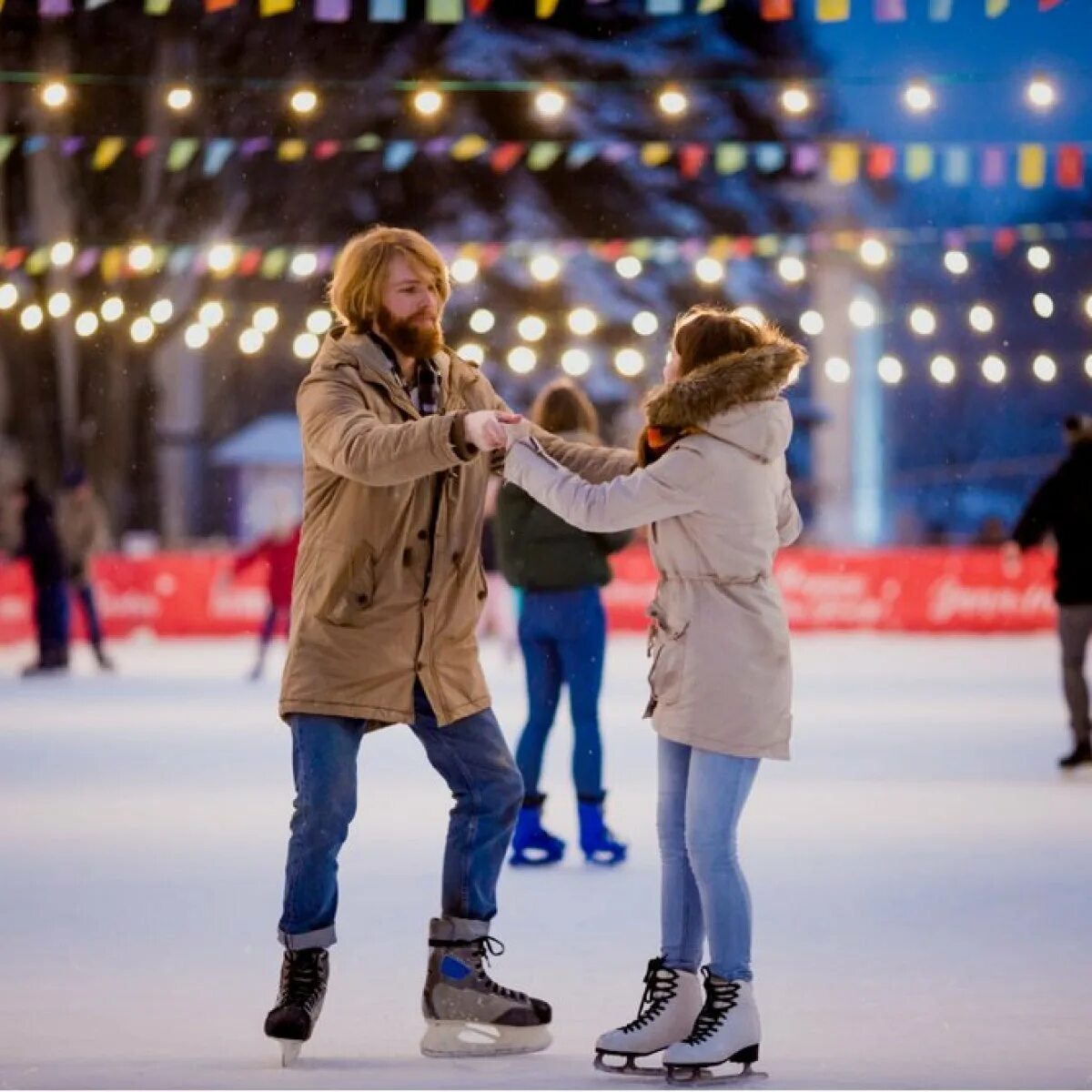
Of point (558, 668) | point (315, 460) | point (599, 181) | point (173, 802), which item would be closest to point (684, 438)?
point (315, 460)

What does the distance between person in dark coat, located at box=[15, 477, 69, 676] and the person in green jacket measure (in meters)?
9.30

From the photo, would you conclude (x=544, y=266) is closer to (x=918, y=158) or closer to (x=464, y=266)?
(x=464, y=266)

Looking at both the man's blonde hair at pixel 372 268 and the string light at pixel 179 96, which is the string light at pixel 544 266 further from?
the man's blonde hair at pixel 372 268

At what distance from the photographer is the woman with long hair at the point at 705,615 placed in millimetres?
4562

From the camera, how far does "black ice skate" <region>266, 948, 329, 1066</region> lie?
4477 millimetres

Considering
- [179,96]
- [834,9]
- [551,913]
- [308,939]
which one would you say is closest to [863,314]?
[179,96]

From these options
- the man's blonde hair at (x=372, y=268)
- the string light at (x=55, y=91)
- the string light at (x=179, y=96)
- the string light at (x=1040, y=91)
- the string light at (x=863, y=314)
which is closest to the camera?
the man's blonde hair at (x=372, y=268)

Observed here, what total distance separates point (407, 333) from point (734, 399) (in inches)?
27.3

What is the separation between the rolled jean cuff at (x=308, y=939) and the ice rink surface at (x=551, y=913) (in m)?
0.20

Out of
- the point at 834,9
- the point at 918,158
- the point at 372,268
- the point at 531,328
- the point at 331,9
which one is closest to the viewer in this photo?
the point at 372,268

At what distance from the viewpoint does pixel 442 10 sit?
1177 cm

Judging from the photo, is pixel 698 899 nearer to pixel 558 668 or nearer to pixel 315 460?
pixel 315 460

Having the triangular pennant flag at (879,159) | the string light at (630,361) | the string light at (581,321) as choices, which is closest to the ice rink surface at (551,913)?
the string light at (581,321)

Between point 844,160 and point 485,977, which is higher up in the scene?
point 844,160
